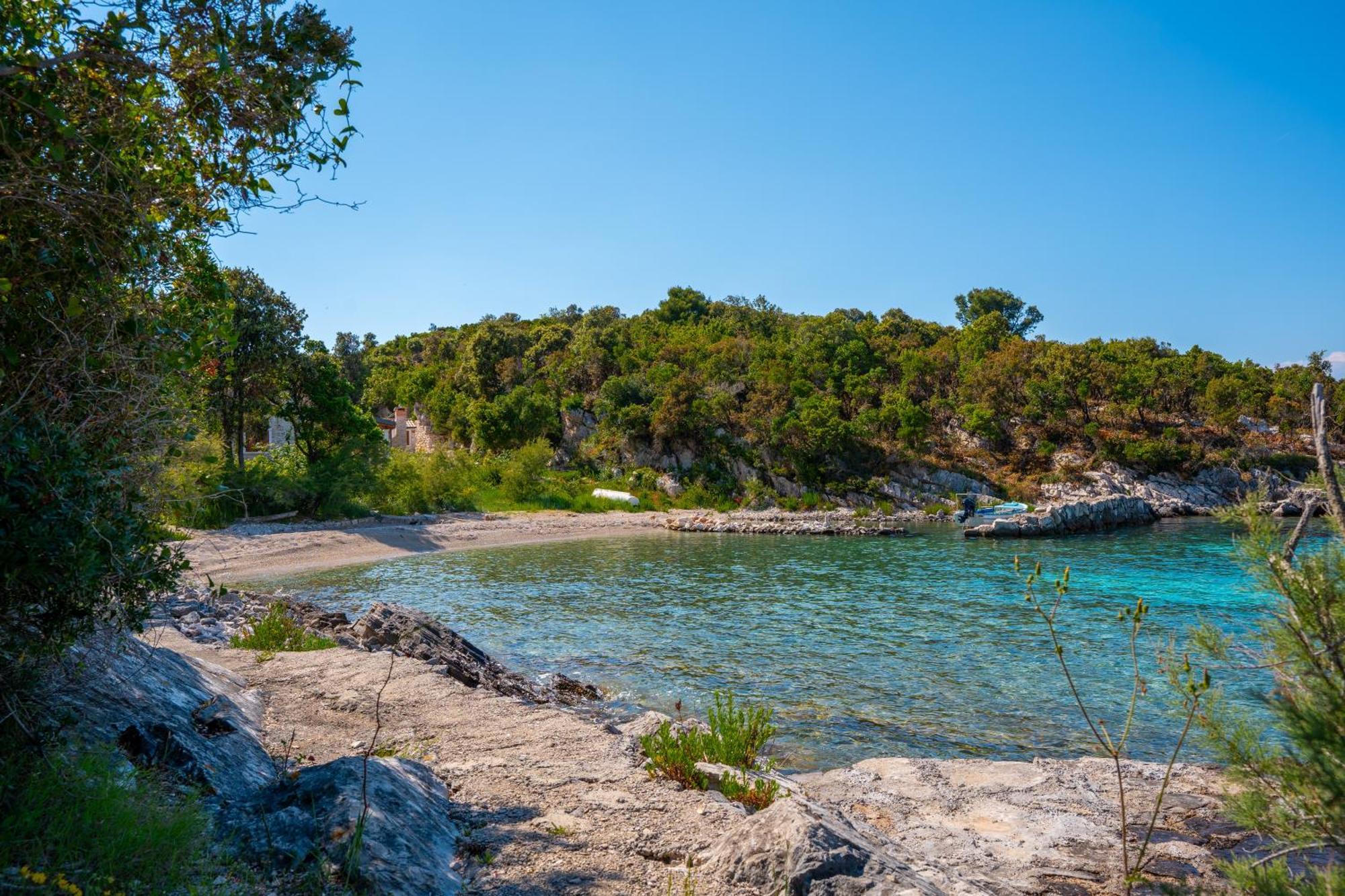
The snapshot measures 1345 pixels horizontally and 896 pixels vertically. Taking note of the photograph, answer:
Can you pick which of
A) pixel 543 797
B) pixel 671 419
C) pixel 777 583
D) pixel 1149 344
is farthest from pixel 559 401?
pixel 543 797

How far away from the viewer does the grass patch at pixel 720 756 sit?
252 inches

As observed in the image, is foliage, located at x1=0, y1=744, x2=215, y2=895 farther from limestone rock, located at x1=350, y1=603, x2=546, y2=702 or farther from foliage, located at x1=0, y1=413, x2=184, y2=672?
limestone rock, located at x1=350, y1=603, x2=546, y2=702

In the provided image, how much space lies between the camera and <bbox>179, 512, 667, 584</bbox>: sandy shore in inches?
1032

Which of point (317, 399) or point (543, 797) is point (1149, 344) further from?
point (543, 797)

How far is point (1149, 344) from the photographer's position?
234 feet

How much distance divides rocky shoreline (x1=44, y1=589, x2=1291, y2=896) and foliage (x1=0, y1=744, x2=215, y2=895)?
1.17ft

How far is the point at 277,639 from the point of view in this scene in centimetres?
1216

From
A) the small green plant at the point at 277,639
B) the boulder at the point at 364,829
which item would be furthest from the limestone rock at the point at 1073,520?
the boulder at the point at 364,829

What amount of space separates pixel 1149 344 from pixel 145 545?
83.3 metres

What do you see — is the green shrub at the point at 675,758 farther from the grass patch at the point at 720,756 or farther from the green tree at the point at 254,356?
the green tree at the point at 254,356

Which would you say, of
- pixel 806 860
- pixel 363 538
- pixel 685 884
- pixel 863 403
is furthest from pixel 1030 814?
pixel 863 403

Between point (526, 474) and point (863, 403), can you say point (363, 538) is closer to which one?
point (526, 474)

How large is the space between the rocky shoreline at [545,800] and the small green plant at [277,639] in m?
1.19

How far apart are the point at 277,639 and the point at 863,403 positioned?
188 feet
